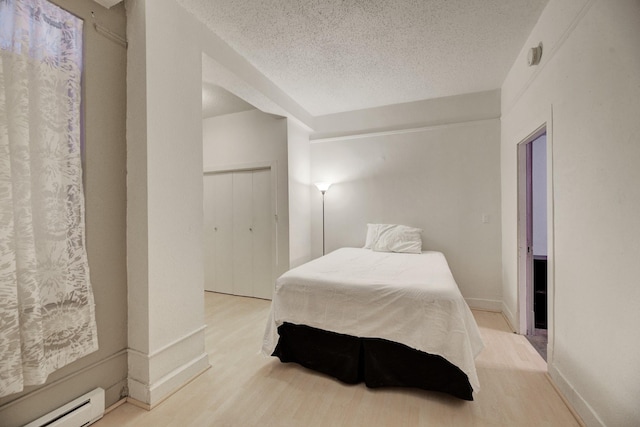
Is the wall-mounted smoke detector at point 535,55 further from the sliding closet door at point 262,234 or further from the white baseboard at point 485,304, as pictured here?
the sliding closet door at point 262,234

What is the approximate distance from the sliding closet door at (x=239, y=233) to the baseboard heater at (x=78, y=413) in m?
2.27

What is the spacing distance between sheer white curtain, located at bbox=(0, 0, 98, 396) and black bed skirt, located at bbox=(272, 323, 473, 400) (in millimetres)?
1304

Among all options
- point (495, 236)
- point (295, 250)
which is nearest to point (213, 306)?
point (295, 250)

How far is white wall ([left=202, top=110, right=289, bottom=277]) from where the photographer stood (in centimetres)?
369

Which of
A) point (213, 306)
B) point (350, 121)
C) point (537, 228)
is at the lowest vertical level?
point (213, 306)

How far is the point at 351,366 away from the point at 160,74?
2392 millimetres

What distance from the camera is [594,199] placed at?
1460 millimetres

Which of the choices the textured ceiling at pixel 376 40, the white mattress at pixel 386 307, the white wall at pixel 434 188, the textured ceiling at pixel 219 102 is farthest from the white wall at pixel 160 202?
the white wall at pixel 434 188

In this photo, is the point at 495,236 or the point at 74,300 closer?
the point at 74,300

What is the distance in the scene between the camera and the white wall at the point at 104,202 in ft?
5.21

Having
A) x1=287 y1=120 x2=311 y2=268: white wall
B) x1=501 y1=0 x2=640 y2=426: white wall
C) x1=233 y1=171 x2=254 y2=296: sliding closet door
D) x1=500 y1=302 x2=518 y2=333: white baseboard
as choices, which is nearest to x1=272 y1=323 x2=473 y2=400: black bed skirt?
x1=501 y1=0 x2=640 y2=426: white wall

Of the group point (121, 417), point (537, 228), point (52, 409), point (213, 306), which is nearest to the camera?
point (52, 409)

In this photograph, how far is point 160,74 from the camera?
1.82 m

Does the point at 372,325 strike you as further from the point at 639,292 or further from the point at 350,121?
the point at 350,121
